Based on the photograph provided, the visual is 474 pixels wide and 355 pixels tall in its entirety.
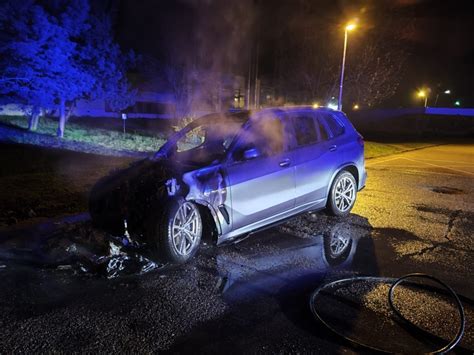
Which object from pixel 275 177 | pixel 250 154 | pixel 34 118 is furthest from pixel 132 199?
pixel 34 118

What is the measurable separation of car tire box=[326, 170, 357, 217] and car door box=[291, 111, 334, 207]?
0.26 metres

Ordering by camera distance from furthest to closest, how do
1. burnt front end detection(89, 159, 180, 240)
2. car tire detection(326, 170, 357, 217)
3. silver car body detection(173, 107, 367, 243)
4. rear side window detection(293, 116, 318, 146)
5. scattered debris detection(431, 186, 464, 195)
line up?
1. scattered debris detection(431, 186, 464, 195)
2. car tire detection(326, 170, 357, 217)
3. rear side window detection(293, 116, 318, 146)
4. silver car body detection(173, 107, 367, 243)
5. burnt front end detection(89, 159, 180, 240)

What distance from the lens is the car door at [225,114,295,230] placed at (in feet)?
15.4

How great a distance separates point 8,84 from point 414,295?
1457 cm

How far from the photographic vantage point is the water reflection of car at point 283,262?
157 inches

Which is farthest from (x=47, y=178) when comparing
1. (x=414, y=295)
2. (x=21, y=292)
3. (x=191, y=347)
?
(x=414, y=295)

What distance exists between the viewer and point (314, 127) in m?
5.93

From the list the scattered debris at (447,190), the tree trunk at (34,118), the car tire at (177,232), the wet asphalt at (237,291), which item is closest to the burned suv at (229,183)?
the car tire at (177,232)

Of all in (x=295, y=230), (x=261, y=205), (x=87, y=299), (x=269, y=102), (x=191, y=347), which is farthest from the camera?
(x=269, y=102)

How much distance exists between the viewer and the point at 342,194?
630 centimetres

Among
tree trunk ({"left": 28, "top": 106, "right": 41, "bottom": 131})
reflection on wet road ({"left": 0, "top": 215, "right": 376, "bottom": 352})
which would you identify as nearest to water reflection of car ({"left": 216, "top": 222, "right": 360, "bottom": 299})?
reflection on wet road ({"left": 0, "top": 215, "right": 376, "bottom": 352})

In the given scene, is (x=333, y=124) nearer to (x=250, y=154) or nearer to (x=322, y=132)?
(x=322, y=132)

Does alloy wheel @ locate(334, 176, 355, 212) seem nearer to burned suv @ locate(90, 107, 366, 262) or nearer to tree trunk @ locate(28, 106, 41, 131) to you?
burned suv @ locate(90, 107, 366, 262)

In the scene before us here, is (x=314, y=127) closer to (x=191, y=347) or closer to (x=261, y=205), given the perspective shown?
(x=261, y=205)
